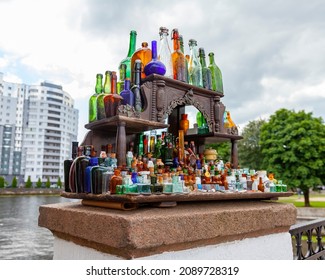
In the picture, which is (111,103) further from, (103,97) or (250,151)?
(250,151)

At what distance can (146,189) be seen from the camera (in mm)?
1967

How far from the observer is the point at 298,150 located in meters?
18.5

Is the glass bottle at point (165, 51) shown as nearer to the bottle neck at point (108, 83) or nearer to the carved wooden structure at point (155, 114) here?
the carved wooden structure at point (155, 114)

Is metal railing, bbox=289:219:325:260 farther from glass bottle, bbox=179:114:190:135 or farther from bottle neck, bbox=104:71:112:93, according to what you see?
bottle neck, bbox=104:71:112:93

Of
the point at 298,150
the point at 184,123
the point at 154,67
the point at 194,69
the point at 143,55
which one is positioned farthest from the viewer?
the point at 298,150

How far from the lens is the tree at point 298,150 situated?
18.1 m

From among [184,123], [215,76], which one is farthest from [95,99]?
[215,76]

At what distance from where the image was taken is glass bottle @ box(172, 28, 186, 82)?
2.93m

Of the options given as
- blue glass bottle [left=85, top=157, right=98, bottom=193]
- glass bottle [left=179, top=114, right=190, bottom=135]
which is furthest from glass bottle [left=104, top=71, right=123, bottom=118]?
glass bottle [left=179, top=114, right=190, bottom=135]

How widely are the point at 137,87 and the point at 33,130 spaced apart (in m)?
64.5

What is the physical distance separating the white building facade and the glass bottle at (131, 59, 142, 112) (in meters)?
62.3

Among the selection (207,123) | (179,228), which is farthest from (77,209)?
(207,123)

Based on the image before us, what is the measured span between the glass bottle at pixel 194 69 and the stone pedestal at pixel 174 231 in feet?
4.19

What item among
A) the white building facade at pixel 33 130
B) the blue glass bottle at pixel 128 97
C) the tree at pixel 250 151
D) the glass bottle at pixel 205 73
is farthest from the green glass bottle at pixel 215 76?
the white building facade at pixel 33 130
